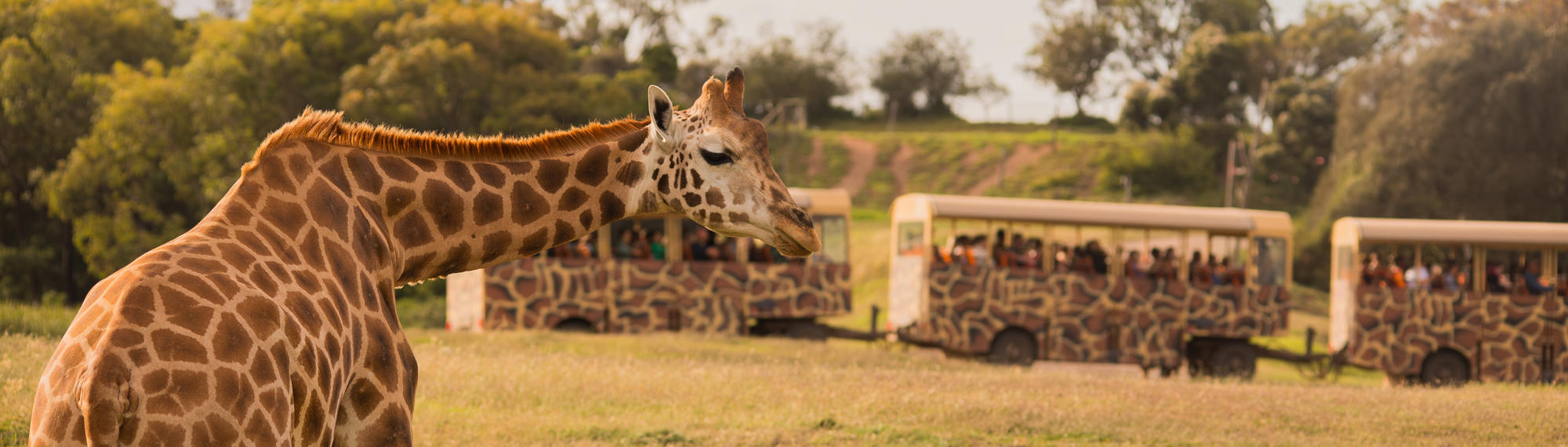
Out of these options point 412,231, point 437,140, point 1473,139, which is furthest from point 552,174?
point 1473,139

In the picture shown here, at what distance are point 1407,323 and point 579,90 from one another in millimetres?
20691

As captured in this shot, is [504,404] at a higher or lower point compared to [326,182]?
lower

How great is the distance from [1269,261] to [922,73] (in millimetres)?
55558

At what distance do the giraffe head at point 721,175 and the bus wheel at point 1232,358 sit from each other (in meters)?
17.7

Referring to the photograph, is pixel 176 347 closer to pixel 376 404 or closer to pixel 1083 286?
pixel 376 404

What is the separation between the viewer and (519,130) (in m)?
31.8

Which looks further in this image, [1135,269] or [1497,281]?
[1497,281]

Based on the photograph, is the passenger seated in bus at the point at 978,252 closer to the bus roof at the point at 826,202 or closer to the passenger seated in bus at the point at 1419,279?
the bus roof at the point at 826,202

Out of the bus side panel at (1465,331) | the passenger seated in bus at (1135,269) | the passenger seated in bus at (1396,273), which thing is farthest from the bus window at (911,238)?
the passenger seated in bus at (1396,273)

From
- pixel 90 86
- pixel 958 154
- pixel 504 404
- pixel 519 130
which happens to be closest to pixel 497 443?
pixel 504 404

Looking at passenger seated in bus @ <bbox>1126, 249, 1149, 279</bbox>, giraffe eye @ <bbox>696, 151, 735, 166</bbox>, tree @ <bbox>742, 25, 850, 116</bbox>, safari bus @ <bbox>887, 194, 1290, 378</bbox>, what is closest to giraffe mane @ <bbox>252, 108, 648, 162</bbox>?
giraffe eye @ <bbox>696, 151, 735, 166</bbox>

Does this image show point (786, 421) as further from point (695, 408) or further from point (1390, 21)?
point (1390, 21)

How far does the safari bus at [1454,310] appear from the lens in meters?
21.2

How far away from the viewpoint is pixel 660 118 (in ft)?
17.2
